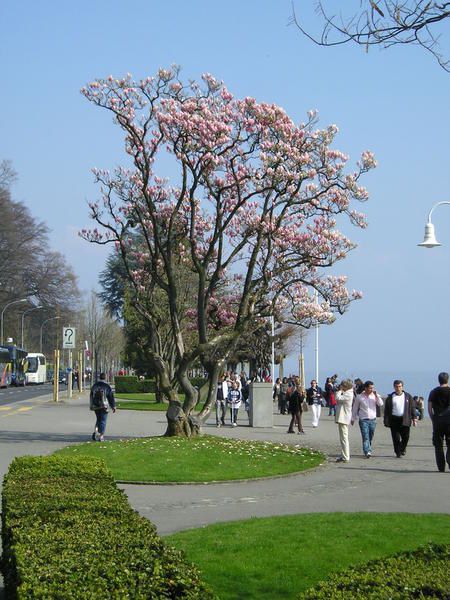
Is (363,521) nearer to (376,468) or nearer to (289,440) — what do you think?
(376,468)

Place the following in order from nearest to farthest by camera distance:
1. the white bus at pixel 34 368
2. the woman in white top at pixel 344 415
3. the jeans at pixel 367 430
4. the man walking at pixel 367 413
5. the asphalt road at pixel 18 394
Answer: the woman in white top at pixel 344 415, the jeans at pixel 367 430, the man walking at pixel 367 413, the asphalt road at pixel 18 394, the white bus at pixel 34 368

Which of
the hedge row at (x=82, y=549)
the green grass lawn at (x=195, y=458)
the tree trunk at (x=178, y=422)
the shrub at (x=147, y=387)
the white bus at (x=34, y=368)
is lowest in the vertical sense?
the green grass lawn at (x=195, y=458)

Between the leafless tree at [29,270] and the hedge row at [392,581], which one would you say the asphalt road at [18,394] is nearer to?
the leafless tree at [29,270]

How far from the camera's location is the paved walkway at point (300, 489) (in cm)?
1395

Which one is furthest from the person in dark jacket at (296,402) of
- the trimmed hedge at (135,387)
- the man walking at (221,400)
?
the trimmed hedge at (135,387)

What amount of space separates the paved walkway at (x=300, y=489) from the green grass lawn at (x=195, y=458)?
500 millimetres

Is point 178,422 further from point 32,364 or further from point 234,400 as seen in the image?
point 32,364

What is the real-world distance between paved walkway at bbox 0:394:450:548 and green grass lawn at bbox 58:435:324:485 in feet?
1.64


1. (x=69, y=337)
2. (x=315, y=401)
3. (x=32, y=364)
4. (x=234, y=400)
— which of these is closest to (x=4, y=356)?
(x=32, y=364)

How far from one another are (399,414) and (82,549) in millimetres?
16988

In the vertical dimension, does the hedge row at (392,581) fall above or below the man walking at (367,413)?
below

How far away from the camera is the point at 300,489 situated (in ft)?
54.5

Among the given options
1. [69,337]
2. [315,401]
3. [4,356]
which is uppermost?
[4,356]

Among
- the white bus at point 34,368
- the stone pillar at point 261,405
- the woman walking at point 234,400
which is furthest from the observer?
the white bus at point 34,368
